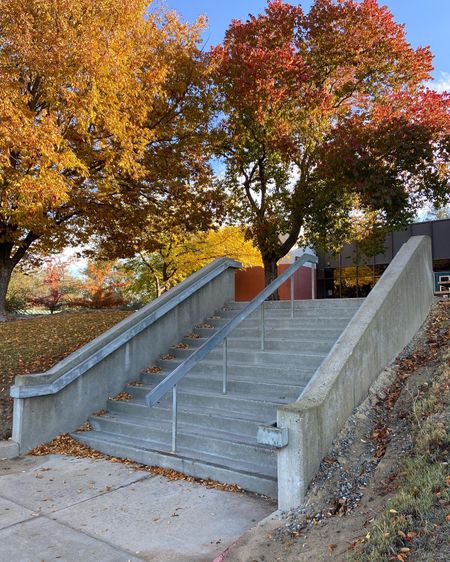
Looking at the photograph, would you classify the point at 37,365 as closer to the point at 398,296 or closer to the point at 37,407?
the point at 37,407

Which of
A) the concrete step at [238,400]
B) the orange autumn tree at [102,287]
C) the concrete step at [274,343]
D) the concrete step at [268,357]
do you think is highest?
the orange autumn tree at [102,287]


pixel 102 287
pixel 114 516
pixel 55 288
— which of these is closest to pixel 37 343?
pixel 114 516

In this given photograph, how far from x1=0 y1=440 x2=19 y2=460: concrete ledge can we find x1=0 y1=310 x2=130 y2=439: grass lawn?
50 cm

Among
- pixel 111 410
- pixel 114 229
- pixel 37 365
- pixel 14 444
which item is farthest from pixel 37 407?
pixel 114 229

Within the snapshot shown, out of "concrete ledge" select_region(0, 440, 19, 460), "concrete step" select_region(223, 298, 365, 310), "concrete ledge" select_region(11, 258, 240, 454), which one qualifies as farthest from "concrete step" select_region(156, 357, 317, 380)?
"concrete ledge" select_region(0, 440, 19, 460)

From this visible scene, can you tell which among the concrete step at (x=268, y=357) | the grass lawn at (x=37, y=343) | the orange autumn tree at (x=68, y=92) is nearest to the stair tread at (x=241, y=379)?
the concrete step at (x=268, y=357)

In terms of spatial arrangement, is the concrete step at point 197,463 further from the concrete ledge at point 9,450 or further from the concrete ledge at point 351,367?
the concrete ledge at point 9,450

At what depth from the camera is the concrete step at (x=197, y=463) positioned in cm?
430

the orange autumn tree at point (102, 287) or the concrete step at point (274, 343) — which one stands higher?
the orange autumn tree at point (102, 287)

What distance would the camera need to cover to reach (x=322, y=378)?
4348mm

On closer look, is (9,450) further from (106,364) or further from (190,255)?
(190,255)

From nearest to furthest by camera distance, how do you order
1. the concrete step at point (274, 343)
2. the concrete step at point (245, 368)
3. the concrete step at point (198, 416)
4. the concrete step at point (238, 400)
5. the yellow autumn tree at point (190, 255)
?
the concrete step at point (198, 416) < the concrete step at point (238, 400) < the concrete step at point (245, 368) < the concrete step at point (274, 343) < the yellow autumn tree at point (190, 255)

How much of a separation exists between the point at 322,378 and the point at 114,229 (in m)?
10.1

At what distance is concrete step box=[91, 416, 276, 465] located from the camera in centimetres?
466
